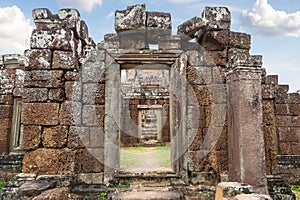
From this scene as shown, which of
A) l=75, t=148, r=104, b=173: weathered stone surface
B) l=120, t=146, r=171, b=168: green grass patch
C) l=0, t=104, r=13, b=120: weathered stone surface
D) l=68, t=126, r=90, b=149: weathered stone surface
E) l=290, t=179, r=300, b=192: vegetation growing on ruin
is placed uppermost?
l=0, t=104, r=13, b=120: weathered stone surface

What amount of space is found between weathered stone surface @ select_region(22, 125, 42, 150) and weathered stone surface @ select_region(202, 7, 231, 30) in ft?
12.6

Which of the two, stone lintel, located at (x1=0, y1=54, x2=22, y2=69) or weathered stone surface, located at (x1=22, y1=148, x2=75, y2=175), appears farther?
stone lintel, located at (x1=0, y1=54, x2=22, y2=69)

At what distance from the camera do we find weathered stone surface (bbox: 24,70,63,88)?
481 cm

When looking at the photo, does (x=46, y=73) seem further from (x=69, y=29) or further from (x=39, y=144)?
(x=39, y=144)

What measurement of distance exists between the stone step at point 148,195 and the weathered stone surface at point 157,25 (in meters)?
3.00

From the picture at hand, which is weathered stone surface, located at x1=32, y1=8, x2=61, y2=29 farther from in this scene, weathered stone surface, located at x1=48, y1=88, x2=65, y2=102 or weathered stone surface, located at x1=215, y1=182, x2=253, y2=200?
weathered stone surface, located at x1=215, y1=182, x2=253, y2=200

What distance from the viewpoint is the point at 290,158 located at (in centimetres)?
759

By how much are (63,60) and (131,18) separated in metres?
1.57

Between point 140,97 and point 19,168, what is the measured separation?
8492mm

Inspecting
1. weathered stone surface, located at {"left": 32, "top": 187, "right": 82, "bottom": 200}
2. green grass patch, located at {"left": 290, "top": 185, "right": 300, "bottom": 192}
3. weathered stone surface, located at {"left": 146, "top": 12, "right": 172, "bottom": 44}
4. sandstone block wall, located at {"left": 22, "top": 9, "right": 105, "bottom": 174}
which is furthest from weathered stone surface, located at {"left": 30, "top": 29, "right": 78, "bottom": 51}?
green grass patch, located at {"left": 290, "top": 185, "right": 300, "bottom": 192}

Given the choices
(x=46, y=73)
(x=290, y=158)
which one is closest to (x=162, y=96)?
(x=290, y=158)

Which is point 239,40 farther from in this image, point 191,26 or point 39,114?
point 39,114

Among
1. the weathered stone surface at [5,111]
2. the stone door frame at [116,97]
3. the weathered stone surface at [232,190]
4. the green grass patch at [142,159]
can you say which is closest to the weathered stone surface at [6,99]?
the weathered stone surface at [5,111]

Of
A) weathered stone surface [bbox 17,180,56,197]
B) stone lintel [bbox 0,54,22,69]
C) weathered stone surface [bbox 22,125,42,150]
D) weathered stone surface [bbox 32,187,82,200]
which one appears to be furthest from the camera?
stone lintel [bbox 0,54,22,69]
